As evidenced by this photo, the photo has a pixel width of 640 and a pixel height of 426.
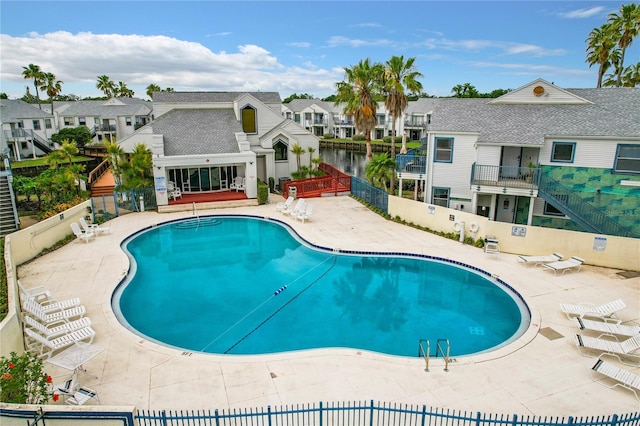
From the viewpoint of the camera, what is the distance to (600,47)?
117 feet

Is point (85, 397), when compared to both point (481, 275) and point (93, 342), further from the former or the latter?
point (481, 275)

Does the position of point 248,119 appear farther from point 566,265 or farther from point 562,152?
point 566,265

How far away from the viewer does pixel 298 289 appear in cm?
1591

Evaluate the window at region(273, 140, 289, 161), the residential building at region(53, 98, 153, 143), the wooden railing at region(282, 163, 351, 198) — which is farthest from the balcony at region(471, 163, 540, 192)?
the residential building at region(53, 98, 153, 143)

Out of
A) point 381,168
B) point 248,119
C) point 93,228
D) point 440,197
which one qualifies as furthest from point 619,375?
point 248,119

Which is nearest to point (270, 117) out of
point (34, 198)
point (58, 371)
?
point (34, 198)

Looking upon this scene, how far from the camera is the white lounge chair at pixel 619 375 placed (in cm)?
897

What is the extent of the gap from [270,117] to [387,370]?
2756cm

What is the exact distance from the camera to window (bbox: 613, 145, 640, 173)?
18.8m

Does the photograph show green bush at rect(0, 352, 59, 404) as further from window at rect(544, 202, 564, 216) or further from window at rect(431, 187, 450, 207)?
window at rect(544, 202, 564, 216)

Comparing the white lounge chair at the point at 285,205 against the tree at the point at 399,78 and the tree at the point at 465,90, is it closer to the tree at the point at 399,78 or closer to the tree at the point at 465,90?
the tree at the point at 399,78

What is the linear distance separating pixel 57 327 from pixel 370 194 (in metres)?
19.5

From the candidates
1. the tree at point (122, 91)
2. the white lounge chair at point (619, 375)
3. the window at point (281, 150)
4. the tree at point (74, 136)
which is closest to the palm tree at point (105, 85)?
the tree at point (122, 91)

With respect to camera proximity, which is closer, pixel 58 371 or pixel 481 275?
pixel 58 371
